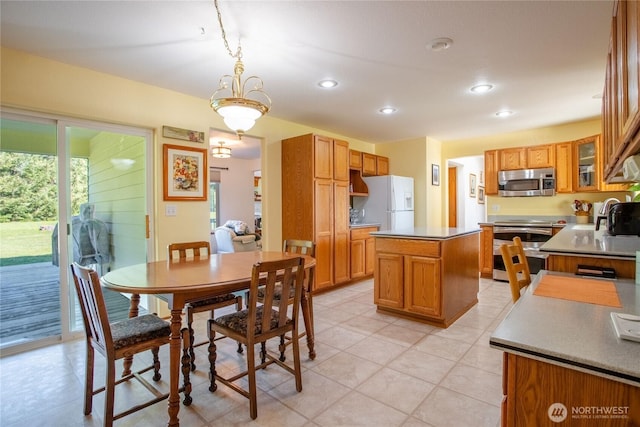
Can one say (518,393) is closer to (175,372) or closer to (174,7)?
(175,372)

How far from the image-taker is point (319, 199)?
4.23 meters

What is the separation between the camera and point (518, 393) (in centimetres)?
88

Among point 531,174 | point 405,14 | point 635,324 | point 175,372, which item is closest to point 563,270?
point 635,324

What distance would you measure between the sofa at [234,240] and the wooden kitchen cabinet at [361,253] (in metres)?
2.41

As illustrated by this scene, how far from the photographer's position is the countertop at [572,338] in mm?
761

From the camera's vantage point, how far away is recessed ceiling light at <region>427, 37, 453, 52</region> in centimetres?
240

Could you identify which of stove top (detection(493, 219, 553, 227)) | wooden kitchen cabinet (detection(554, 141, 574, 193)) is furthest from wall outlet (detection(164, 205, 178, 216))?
wooden kitchen cabinet (detection(554, 141, 574, 193))

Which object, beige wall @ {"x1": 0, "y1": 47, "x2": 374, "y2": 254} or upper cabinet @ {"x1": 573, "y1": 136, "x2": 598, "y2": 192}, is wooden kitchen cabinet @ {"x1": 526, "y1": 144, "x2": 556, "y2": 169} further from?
beige wall @ {"x1": 0, "y1": 47, "x2": 374, "y2": 254}

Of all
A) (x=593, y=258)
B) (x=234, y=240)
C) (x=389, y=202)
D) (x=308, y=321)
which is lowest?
(x=308, y=321)

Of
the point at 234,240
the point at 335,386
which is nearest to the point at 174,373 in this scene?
the point at 335,386

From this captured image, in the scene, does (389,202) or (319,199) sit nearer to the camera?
(319,199)

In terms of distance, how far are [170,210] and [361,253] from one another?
286cm

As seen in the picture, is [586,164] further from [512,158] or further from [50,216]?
[50,216]

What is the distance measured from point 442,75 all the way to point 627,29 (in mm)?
1763
